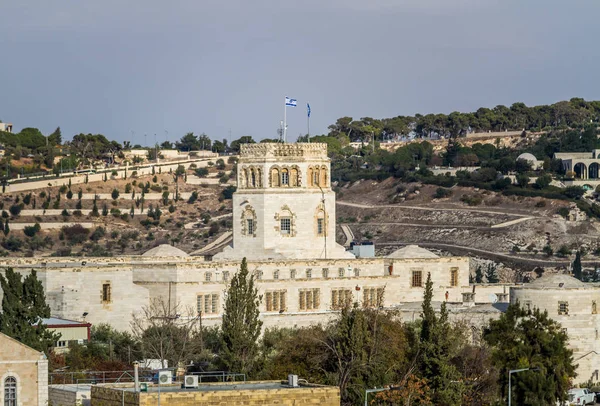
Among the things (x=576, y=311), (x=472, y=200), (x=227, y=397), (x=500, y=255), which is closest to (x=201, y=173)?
(x=472, y=200)

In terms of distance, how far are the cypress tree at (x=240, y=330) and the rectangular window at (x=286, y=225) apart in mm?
20124

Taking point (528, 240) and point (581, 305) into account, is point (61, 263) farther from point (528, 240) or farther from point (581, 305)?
point (528, 240)

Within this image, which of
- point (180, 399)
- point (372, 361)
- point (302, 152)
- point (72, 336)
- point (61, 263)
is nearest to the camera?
point (180, 399)

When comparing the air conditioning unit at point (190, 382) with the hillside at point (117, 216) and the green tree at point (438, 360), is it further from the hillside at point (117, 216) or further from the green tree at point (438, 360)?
the hillside at point (117, 216)

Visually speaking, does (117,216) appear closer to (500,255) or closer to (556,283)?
(500,255)

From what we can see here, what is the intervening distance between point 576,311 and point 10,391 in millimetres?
32055

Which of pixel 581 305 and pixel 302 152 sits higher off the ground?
pixel 302 152

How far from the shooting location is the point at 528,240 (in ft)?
534

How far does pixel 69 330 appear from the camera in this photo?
86.6 meters

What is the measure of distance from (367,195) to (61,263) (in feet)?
337

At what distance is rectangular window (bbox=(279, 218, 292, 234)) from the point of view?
3880 inches

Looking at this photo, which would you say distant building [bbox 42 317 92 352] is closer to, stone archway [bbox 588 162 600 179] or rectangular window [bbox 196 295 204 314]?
rectangular window [bbox 196 295 204 314]

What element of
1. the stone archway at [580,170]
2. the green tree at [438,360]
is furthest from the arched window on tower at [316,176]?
the stone archway at [580,170]

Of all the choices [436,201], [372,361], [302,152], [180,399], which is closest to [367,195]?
[436,201]
